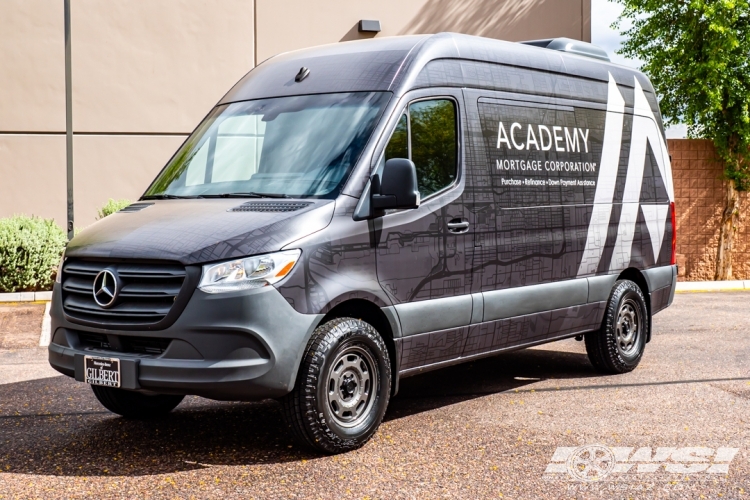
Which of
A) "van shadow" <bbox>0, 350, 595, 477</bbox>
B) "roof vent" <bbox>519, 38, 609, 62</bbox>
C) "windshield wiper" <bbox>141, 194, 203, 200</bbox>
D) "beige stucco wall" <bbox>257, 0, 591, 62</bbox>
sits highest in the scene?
"beige stucco wall" <bbox>257, 0, 591, 62</bbox>

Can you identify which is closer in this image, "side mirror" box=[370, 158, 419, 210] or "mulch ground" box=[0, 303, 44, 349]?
"side mirror" box=[370, 158, 419, 210]

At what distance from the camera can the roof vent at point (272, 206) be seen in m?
5.72

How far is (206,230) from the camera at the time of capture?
18.2 feet

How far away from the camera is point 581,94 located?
26.7 ft

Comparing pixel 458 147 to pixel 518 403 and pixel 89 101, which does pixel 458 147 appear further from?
pixel 89 101

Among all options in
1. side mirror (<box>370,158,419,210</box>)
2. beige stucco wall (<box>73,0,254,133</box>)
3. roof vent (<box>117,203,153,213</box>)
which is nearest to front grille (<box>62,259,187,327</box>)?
roof vent (<box>117,203,153,213</box>)

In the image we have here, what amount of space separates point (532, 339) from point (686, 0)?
12101mm

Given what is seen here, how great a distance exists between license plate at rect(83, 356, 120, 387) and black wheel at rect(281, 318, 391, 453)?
0.96m

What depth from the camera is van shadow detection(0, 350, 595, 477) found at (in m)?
5.64

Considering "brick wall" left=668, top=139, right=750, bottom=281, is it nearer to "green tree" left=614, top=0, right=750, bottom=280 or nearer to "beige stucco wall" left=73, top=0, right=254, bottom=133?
"green tree" left=614, top=0, right=750, bottom=280

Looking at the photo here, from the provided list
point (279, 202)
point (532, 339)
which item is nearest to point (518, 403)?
point (532, 339)

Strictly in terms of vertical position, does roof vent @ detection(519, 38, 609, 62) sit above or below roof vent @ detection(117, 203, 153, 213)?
above

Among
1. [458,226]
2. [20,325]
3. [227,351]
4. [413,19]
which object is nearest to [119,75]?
[413,19]

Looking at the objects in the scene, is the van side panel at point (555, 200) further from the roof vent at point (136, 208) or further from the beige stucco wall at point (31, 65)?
the beige stucco wall at point (31, 65)
